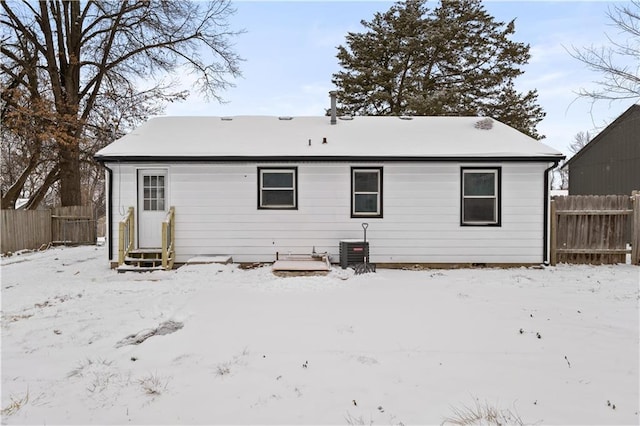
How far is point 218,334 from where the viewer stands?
14.9 feet

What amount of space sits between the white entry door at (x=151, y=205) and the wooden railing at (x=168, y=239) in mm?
373

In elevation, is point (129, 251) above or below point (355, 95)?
below

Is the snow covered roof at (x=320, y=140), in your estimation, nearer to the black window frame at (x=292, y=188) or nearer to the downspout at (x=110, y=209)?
the black window frame at (x=292, y=188)

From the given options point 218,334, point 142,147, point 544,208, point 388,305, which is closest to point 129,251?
point 142,147

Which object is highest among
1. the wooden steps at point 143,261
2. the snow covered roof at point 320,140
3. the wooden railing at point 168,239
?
the snow covered roof at point 320,140

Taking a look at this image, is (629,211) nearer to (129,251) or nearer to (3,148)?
(129,251)

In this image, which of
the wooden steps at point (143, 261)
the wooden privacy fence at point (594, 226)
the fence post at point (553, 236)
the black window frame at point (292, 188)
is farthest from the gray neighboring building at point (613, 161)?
the wooden steps at point (143, 261)

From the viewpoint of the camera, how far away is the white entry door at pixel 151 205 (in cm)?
934

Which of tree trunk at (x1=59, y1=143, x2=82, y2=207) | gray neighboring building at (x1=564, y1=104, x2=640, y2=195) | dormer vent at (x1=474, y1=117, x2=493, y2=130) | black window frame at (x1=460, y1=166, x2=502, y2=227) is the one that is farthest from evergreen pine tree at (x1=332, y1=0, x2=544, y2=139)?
tree trunk at (x1=59, y1=143, x2=82, y2=207)

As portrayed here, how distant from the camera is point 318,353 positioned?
4000mm

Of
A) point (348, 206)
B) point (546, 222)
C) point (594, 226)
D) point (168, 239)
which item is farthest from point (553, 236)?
point (168, 239)

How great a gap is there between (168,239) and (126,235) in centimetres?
105

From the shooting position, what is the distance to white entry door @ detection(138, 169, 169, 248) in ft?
30.6

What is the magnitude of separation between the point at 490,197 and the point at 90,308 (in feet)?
29.2
